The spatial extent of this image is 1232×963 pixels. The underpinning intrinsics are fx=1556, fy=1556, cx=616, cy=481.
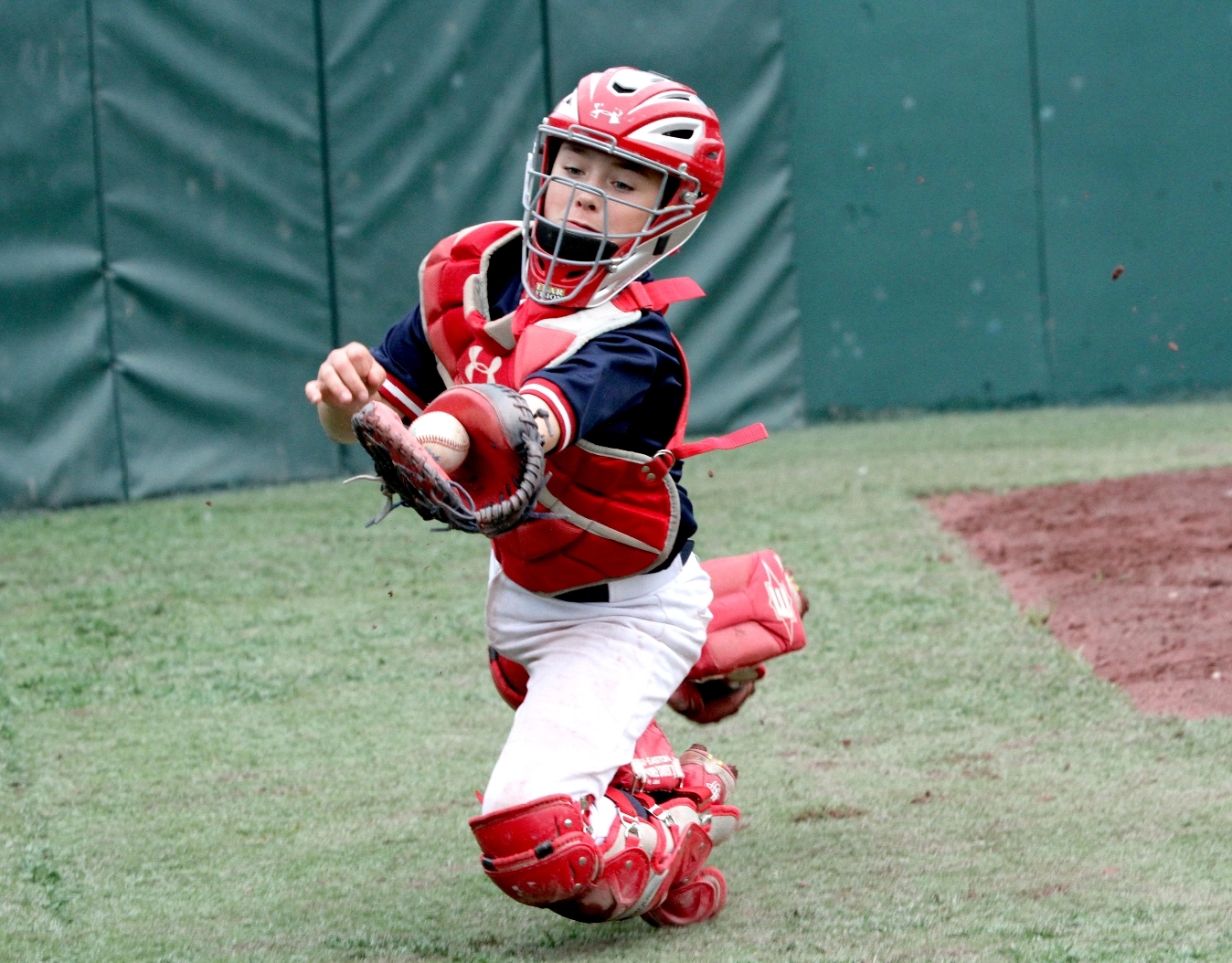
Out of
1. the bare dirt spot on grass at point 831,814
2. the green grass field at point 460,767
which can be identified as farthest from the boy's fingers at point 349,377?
the bare dirt spot on grass at point 831,814

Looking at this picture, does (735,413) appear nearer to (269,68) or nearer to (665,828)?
(269,68)

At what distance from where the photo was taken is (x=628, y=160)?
2744 mm

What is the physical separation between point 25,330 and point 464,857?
5036mm

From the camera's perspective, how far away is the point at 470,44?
27.4ft

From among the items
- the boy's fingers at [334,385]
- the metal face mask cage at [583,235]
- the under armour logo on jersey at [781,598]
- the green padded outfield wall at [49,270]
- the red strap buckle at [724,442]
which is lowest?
the green padded outfield wall at [49,270]

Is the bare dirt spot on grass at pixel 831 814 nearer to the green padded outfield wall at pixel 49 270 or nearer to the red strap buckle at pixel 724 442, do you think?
the red strap buckle at pixel 724 442

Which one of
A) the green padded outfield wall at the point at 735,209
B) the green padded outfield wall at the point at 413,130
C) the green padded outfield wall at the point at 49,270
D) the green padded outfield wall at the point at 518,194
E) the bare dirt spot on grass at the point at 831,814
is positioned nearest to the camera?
the bare dirt spot on grass at the point at 831,814

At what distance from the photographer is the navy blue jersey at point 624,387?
2.42 meters

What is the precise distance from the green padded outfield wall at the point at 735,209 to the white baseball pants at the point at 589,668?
5.93m

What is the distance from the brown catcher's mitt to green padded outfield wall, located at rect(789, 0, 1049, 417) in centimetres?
706

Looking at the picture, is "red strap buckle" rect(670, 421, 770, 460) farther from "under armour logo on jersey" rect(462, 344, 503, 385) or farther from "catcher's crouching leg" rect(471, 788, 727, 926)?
"catcher's crouching leg" rect(471, 788, 727, 926)

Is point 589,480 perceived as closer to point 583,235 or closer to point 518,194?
point 583,235

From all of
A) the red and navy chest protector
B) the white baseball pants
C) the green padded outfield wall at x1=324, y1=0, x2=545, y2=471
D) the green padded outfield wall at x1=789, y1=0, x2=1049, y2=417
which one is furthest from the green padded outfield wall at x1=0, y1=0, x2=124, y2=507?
the white baseball pants

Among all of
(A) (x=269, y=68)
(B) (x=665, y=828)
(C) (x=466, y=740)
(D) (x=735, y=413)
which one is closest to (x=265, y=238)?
(A) (x=269, y=68)
